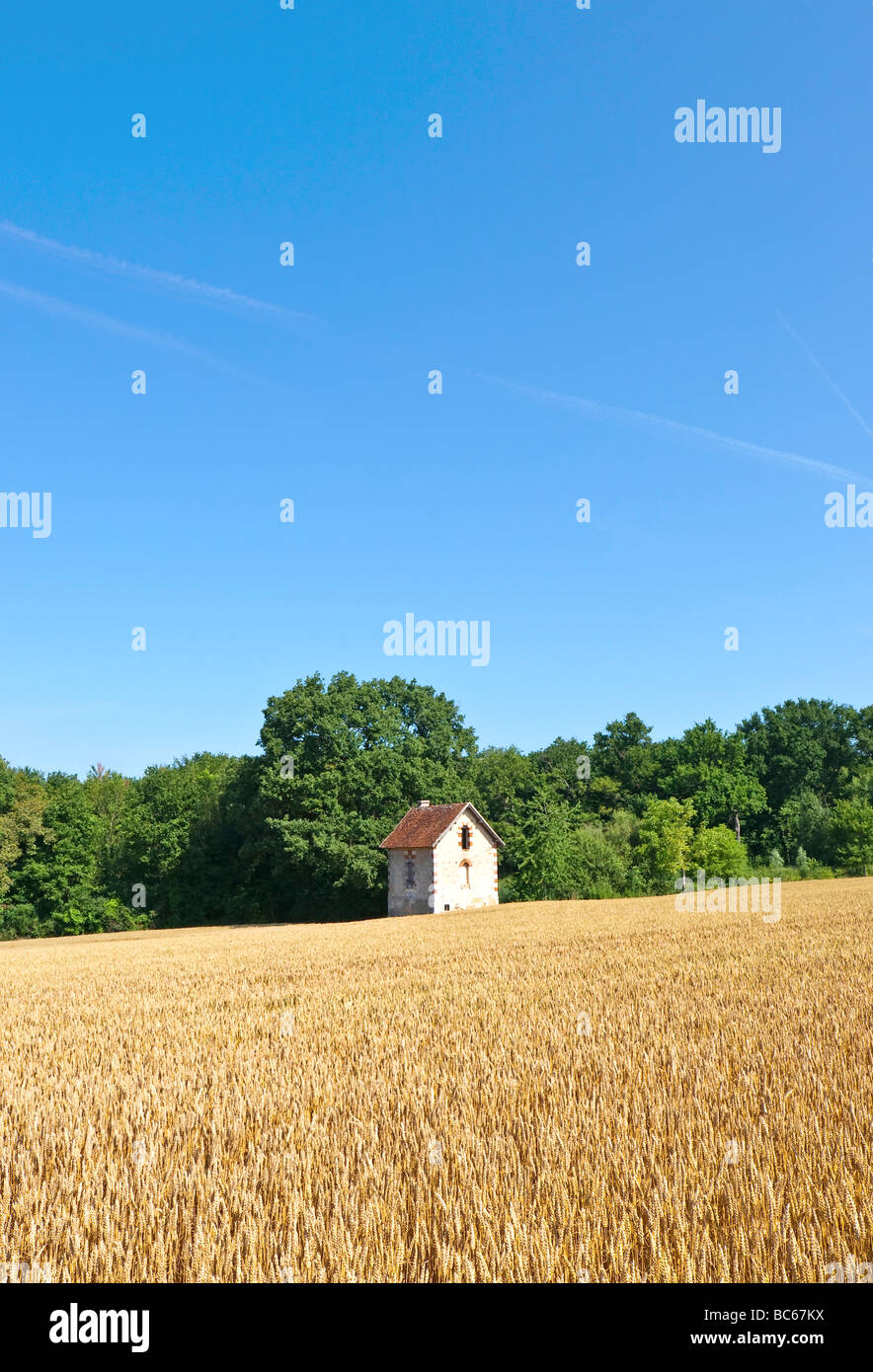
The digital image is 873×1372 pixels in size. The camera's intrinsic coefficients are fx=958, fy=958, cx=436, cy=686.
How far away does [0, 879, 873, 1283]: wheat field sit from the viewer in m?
4.17

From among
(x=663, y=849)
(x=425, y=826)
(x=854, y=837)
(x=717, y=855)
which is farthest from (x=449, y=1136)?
(x=854, y=837)

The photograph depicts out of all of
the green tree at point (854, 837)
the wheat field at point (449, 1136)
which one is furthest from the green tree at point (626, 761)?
the wheat field at point (449, 1136)

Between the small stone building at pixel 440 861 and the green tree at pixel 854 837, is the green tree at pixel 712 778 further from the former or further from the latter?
the small stone building at pixel 440 861

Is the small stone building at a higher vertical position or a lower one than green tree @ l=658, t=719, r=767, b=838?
lower

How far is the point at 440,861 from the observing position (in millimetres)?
55781

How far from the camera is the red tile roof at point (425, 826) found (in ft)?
184

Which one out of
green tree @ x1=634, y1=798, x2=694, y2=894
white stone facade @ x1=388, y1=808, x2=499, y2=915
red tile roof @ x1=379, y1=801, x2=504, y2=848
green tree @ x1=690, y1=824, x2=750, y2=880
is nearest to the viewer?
white stone facade @ x1=388, y1=808, x2=499, y2=915

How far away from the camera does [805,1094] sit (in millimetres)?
6789

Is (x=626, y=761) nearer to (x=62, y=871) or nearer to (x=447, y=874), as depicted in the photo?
(x=447, y=874)

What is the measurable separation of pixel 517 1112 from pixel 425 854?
165ft

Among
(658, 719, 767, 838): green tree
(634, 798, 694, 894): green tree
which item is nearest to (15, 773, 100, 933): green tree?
(634, 798, 694, 894): green tree

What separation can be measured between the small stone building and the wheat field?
140ft
